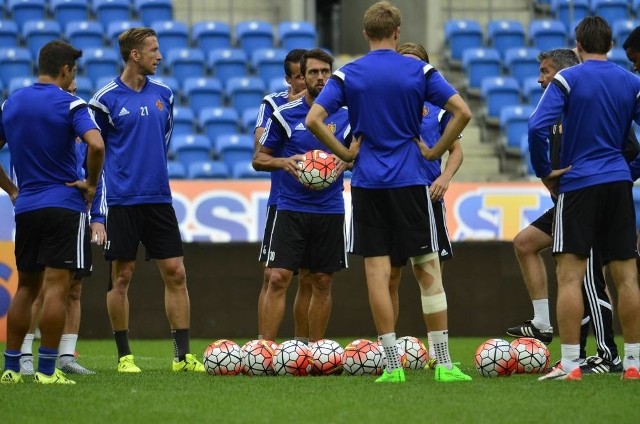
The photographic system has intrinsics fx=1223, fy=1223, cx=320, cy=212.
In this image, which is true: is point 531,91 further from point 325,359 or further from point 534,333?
point 325,359

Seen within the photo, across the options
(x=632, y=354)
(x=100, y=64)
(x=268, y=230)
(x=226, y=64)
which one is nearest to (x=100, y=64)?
(x=100, y=64)

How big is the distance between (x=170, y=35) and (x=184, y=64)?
2.83ft

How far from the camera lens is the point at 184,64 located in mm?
20250

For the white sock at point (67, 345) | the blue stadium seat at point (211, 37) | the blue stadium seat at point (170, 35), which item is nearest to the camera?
the white sock at point (67, 345)

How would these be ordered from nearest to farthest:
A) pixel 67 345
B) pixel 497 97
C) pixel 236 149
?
pixel 67 345 < pixel 236 149 < pixel 497 97

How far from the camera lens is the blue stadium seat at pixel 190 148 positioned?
59.0 ft

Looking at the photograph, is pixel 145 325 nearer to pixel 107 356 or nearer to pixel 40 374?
pixel 107 356

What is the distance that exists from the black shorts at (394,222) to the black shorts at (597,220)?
90 centimetres

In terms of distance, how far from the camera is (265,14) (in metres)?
22.6

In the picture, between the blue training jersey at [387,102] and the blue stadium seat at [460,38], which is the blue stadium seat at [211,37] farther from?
the blue training jersey at [387,102]

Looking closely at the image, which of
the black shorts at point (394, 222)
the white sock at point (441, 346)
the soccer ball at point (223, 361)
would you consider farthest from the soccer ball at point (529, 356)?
the soccer ball at point (223, 361)

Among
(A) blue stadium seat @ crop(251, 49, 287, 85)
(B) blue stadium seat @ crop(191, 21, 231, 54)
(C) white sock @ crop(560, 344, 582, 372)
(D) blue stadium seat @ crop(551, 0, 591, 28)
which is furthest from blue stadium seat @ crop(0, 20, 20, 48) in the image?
(C) white sock @ crop(560, 344, 582, 372)

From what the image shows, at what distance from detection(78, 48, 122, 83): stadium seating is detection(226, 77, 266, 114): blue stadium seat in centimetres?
193

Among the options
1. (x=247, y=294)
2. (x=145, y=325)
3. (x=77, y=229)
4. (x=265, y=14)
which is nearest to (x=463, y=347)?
(x=247, y=294)
